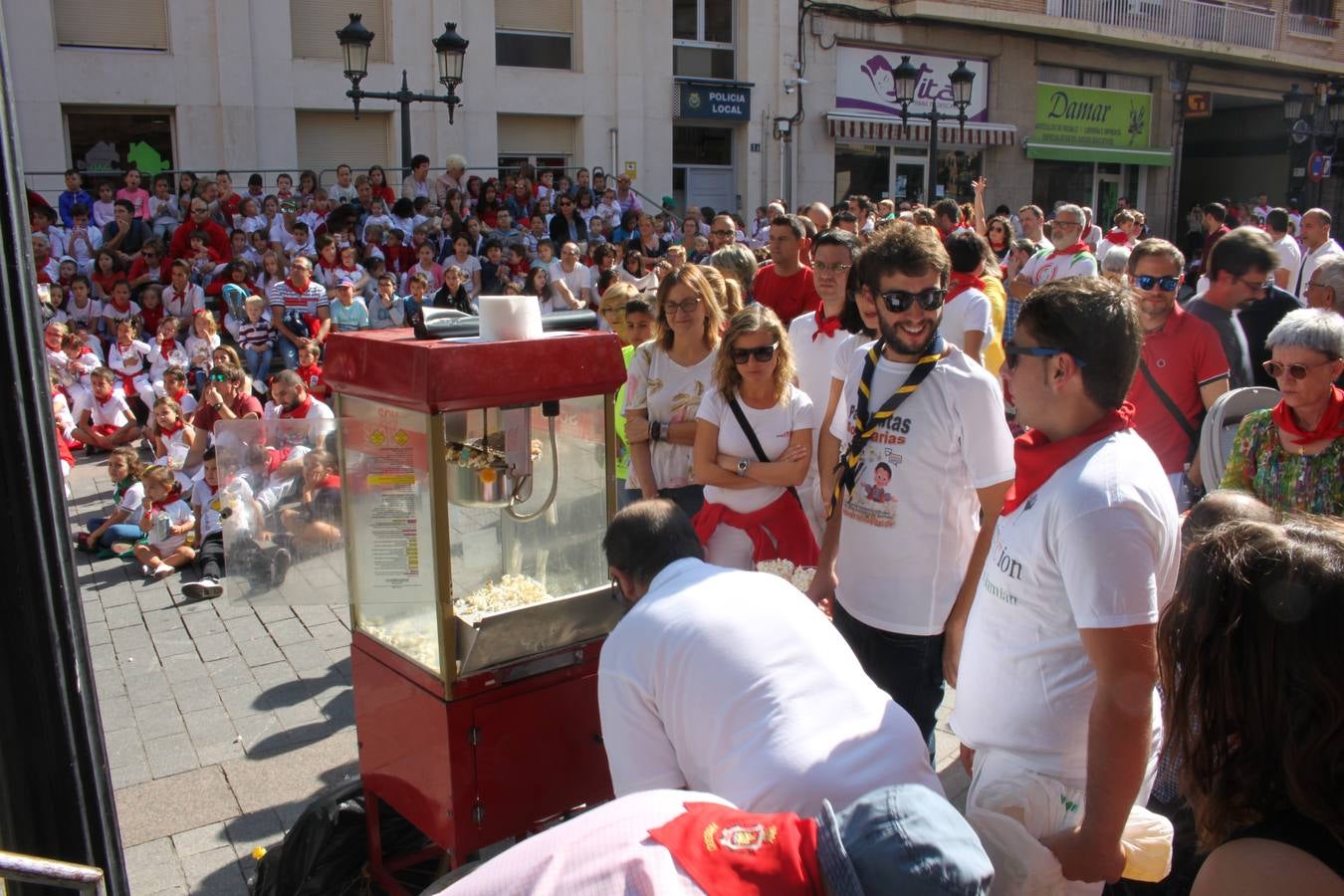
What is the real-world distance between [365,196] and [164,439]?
6.99m

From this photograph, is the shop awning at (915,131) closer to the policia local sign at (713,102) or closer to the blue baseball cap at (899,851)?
the policia local sign at (713,102)

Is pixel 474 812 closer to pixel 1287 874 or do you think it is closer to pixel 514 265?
pixel 1287 874

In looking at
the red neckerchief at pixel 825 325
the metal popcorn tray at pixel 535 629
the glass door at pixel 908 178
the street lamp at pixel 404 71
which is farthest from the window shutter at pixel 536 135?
the metal popcorn tray at pixel 535 629

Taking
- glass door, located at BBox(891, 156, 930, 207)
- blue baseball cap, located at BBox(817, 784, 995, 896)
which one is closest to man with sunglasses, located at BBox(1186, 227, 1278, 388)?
blue baseball cap, located at BBox(817, 784, 995, 896)

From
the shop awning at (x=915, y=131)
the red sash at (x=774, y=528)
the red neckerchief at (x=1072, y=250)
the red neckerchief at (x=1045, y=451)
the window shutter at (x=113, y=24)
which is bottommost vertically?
the red sash at (x=774, y=528)

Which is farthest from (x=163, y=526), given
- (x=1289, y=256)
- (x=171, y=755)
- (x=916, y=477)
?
(x=1289, y=256)

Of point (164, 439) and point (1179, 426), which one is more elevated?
point (1179, 426)

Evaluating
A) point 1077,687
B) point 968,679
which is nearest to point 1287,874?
point 1077,687

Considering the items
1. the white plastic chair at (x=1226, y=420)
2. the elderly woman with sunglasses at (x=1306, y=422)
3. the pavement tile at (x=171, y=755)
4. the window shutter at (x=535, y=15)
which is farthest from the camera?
the window shutter at (x=535, y=15)

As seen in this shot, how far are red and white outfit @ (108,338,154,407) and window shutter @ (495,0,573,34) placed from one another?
9.69 meters

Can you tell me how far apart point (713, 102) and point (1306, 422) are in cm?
1732

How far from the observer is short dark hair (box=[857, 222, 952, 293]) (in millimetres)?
2982

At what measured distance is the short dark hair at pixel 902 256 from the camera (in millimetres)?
2982

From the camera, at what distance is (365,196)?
14.3 meters
